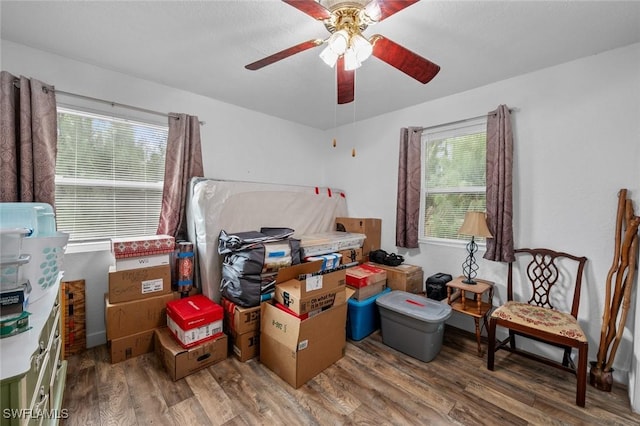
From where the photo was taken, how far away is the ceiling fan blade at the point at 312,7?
3.85 ft

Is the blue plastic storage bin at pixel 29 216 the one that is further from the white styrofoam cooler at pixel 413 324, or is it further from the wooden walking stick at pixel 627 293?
the wooden walking stick at pixel 627 293

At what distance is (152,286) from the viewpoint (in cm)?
225

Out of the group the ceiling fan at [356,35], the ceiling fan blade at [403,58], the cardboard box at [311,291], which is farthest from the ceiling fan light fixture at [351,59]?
the cardboard box at [311,291]

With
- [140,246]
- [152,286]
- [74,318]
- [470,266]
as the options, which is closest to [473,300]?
[470,266]

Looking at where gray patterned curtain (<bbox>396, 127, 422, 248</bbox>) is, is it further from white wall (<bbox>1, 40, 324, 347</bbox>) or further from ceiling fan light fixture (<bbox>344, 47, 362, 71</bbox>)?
ceiling fan light fixture (<bbox>344, 47, 362, 71</bbox>)

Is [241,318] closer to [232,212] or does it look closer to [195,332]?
[195,332]

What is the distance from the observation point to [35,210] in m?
1.73

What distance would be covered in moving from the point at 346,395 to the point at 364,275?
1056mm

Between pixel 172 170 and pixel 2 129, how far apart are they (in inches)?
43.2

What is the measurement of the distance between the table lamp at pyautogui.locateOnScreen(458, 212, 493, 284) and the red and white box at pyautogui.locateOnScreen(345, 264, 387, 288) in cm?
76

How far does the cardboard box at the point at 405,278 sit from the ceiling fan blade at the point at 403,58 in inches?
73.9

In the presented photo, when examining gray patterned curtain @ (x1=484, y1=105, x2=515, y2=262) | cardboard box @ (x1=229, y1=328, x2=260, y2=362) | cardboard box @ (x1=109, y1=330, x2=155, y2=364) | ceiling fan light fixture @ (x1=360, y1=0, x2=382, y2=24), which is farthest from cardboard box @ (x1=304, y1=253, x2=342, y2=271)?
ceiling fan light fixture @ (x1=360, y1=0, x2=382, y2=24)

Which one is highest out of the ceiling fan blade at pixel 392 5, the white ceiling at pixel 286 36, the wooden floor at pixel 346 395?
the white ceiling at pixel 286 36

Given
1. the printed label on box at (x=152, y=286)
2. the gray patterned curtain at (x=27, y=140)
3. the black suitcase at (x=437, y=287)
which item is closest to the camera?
the gray patterned curtain at (x=27, y=140)
